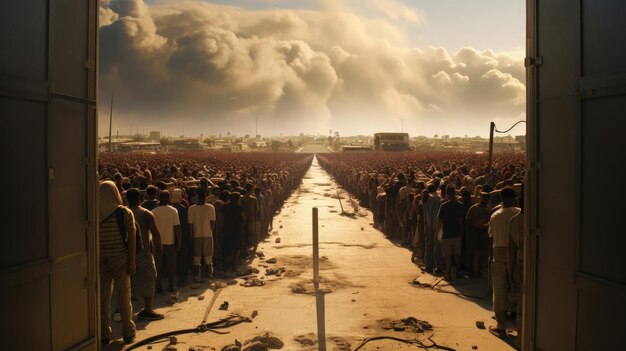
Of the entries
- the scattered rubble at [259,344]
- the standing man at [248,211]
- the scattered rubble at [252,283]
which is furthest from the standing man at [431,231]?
the scattered rubble at [259,344]

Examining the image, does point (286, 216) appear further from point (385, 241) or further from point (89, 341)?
point (89, 341)

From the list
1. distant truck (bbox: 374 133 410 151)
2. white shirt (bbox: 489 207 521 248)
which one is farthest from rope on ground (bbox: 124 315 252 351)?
distant truck (bbox: 374 133 410 151)

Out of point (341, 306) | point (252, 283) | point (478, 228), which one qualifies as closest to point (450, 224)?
point (478, 228)

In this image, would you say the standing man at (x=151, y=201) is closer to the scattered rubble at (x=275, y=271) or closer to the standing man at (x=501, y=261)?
the scattered rubble at (x=275, y=271)

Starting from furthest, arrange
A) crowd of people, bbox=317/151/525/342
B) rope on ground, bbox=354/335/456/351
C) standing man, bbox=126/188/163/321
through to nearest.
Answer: standing man, bbox=126/188/163/321 → crowd of people, bbox=317/151/525/342 → rope on ground, bbox=354/335/456/351

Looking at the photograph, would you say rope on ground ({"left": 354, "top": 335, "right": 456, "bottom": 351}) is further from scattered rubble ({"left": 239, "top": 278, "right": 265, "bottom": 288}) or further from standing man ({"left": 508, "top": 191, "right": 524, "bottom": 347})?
scattered rubble ({"left": 239, "top": 278, "right": 265, "bottom": 288})
